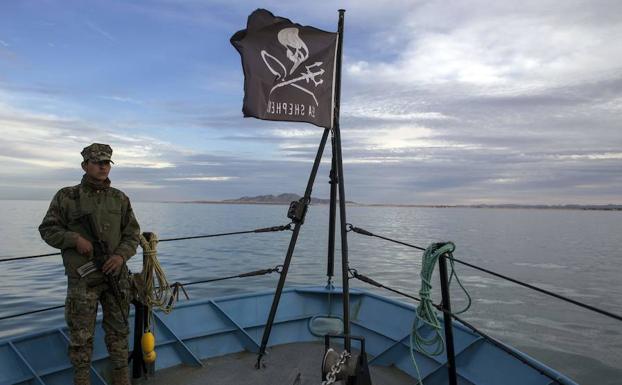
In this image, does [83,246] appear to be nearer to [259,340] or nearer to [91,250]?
[91,250]

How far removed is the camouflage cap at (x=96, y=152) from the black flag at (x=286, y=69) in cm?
156

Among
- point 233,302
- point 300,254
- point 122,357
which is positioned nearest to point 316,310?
point 233,302

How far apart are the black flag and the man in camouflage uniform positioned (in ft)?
5.73

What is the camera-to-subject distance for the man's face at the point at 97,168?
4.48 meters

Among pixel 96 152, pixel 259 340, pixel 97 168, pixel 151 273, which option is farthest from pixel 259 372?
pixel 96 152

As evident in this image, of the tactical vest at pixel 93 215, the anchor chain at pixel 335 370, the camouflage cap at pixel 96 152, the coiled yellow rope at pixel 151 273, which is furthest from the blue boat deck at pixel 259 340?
the camouflage cap at pixel 96 152

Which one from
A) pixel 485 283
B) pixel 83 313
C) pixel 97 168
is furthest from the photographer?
pixel 485 283

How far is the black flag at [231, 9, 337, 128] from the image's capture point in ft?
16.9

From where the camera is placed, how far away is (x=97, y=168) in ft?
14.8

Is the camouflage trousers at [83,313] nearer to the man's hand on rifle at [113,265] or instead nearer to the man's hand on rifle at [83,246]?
the man's hand on rifle at [113,265]

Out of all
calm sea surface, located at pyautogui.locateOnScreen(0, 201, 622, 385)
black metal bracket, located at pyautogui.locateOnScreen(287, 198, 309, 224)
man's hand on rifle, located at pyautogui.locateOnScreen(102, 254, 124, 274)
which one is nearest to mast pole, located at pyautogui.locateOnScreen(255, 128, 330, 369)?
black metal bracket, located at pyautogui.locateOnScreen(287, 198, 309, 224)

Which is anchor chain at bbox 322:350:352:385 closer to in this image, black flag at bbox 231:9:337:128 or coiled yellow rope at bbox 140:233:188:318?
coiled yellow rope at bbox 140:233:188:318

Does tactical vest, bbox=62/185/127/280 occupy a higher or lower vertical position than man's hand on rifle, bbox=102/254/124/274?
higher

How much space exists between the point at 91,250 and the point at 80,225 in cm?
30
